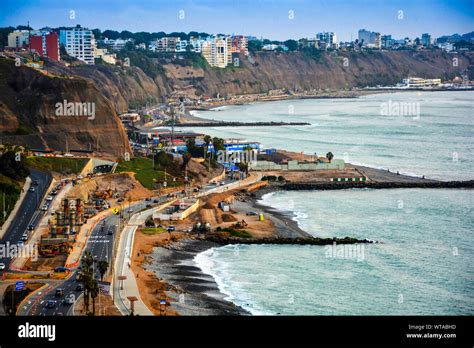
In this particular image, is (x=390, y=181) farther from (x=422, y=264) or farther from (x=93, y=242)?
(x=93, y=242)

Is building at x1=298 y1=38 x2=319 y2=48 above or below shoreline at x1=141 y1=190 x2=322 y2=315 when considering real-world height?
above

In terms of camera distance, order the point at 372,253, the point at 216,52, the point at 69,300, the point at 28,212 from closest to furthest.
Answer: the point at 69,300, the point at 372,253, the point at 28,212, the point at 216,52

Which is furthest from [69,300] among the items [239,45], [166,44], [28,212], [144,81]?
[239,45]

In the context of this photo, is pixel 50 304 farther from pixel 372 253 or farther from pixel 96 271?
pixel 372 253

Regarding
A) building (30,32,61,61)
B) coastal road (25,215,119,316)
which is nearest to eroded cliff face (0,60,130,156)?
coastal road (25,215,119,316)

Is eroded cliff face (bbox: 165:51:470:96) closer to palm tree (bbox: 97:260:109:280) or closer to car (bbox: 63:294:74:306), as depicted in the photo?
palm tree (bbox: 97:260:109:280)

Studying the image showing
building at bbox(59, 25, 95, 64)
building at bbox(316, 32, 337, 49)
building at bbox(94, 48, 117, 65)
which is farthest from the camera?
building at bbox(316, 32, 337, 49)

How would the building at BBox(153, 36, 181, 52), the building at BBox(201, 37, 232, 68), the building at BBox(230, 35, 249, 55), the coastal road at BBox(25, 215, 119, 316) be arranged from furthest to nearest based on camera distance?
the building at BBox(230, 35, 249, 55) < the building at BBox(153, 36, 181, 52) < the building at BBox(201, 37, 232, 68) < the coastal road at BBox(25, 215, 119, 316)
